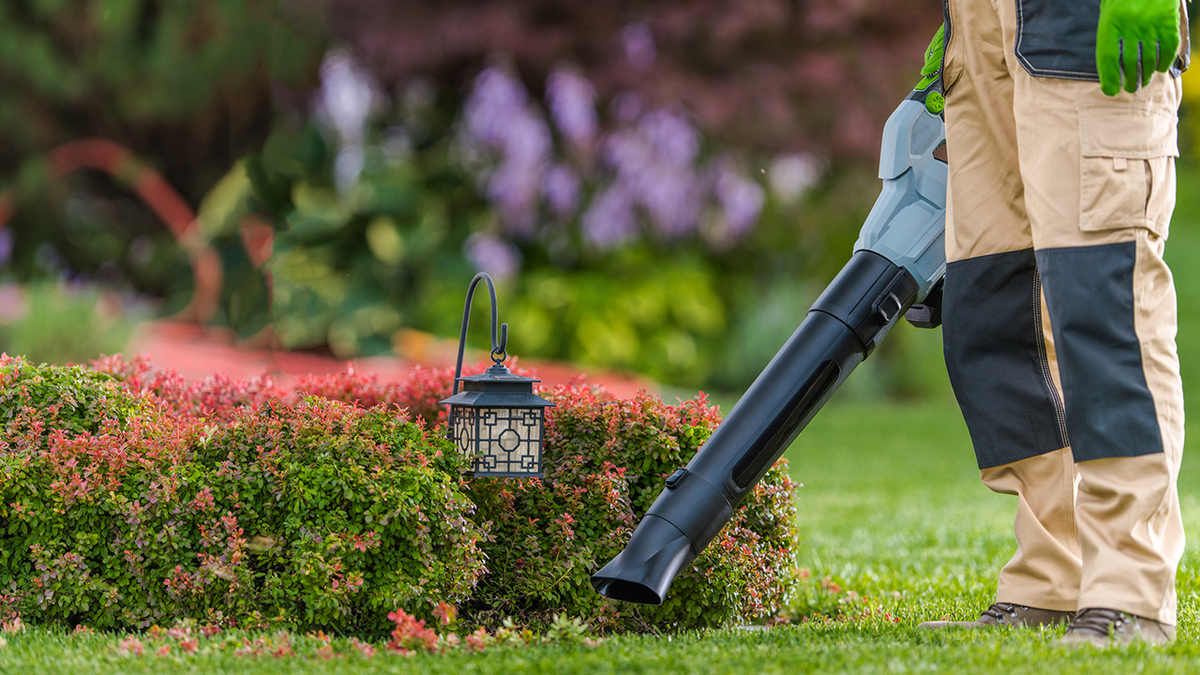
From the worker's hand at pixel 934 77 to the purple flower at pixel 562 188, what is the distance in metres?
6.86

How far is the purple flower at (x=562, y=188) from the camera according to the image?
934 cm

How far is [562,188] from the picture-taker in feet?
30.6

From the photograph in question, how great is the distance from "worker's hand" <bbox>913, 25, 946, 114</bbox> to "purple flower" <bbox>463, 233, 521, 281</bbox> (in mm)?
6588

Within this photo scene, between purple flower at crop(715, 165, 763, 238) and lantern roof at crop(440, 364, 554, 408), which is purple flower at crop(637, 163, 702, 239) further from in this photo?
lantern roof at crop(440, 364, 554, 408)

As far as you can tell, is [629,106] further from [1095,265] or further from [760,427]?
[1095,265]

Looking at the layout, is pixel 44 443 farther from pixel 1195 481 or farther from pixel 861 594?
pixel 1195 481

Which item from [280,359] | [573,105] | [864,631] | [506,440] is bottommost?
[864,631]

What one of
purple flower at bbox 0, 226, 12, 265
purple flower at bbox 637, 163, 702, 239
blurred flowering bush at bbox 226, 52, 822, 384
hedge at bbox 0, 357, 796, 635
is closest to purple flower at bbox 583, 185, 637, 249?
blurred flowering bush at bbox 226, 52, 822, 384

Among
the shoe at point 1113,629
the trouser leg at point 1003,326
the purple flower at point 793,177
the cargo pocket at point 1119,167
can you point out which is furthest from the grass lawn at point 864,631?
the purple flower at point 793,177

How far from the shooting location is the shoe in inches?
78.0

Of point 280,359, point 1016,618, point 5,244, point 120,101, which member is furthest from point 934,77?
point 120,101

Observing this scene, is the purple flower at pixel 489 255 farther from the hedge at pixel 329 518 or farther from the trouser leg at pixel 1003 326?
the trouser leg at pixel 1003 326

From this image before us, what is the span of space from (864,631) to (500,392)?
0.96 meters

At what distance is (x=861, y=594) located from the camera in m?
3.15
